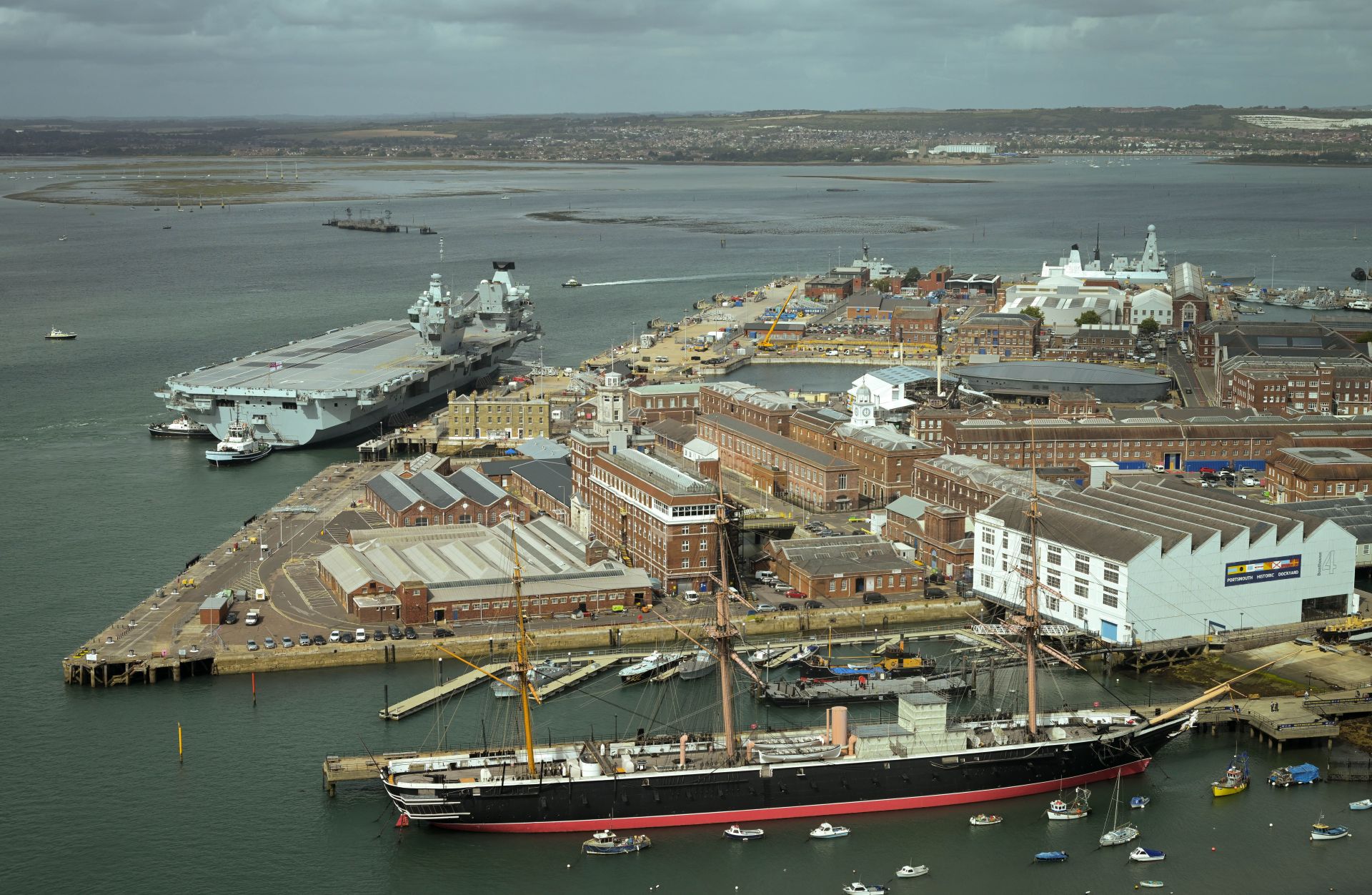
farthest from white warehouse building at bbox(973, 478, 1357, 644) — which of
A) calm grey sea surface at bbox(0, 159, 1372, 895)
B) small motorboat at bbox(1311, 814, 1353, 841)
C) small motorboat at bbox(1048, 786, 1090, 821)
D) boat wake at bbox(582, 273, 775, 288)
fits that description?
boat wake at bbox(582, 273, 775, 288)

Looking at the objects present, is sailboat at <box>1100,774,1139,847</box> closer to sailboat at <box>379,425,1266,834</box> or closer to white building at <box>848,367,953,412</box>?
sailboat at <box>379,425,1266,834</box>

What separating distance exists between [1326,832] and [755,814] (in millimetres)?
7362

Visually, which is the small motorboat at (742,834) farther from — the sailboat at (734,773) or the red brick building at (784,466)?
the red brick building at (784,466)

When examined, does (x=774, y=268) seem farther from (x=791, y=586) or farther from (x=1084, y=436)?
(x=791, y=586)

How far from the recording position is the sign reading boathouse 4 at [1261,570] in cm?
2767

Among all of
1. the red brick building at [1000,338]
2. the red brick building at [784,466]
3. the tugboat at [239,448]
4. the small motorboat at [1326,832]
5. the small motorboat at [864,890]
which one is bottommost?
the small motorboat at [864,890]

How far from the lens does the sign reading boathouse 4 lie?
27672 mm

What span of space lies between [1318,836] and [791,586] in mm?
11755

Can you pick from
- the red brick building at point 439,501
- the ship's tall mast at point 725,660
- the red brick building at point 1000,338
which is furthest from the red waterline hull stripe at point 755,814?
the red brick building at point 1000,338

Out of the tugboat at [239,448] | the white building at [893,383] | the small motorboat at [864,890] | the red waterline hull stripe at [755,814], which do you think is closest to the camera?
the small motorboat at [864,890]

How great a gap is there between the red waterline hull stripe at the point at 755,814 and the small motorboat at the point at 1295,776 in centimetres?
310

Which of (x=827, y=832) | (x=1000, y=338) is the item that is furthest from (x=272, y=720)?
(x=1000, y=338)

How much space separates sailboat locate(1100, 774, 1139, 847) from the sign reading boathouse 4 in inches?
294

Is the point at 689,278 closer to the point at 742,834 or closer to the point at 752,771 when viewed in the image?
the point at 752,771
